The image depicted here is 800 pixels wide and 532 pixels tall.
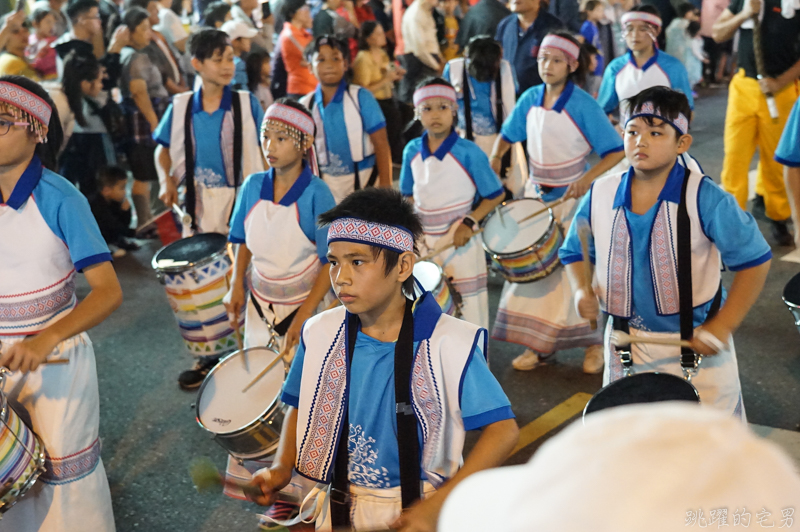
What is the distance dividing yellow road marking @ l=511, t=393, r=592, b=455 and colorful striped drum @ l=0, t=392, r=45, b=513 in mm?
2258

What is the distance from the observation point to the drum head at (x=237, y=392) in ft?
10.9

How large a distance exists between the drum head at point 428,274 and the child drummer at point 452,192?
359 mm

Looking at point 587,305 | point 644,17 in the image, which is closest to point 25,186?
point 587,305

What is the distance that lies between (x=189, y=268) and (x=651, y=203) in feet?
8.18

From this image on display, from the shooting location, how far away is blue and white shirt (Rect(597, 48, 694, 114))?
5992 mm

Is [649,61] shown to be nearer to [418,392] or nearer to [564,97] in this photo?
[564,97]

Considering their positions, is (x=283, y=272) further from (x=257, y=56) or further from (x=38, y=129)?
(x=257, y=56)

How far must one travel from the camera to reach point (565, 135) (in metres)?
5.14

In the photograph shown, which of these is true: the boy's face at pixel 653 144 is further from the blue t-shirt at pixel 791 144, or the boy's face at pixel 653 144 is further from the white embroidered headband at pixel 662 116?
the blue t-shirt at pixel 791 144

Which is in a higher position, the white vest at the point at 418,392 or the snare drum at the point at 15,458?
the white vest at the point at 418,392

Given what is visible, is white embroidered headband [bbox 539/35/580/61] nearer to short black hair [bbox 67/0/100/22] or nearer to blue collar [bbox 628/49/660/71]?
blue collar [bbox 628/49/660/71]

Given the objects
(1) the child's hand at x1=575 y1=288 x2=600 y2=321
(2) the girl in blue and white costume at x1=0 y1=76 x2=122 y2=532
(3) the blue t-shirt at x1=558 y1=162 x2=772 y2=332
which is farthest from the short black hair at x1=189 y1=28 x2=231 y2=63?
(1) the child's hand at x1=575 y1=288 x2=600 y2=321

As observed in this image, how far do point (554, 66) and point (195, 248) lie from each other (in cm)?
247

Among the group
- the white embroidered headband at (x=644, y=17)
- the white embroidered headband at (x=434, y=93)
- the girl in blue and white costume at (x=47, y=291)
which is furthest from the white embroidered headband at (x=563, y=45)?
the girl in blue and white costume at (x=47, y=291)
